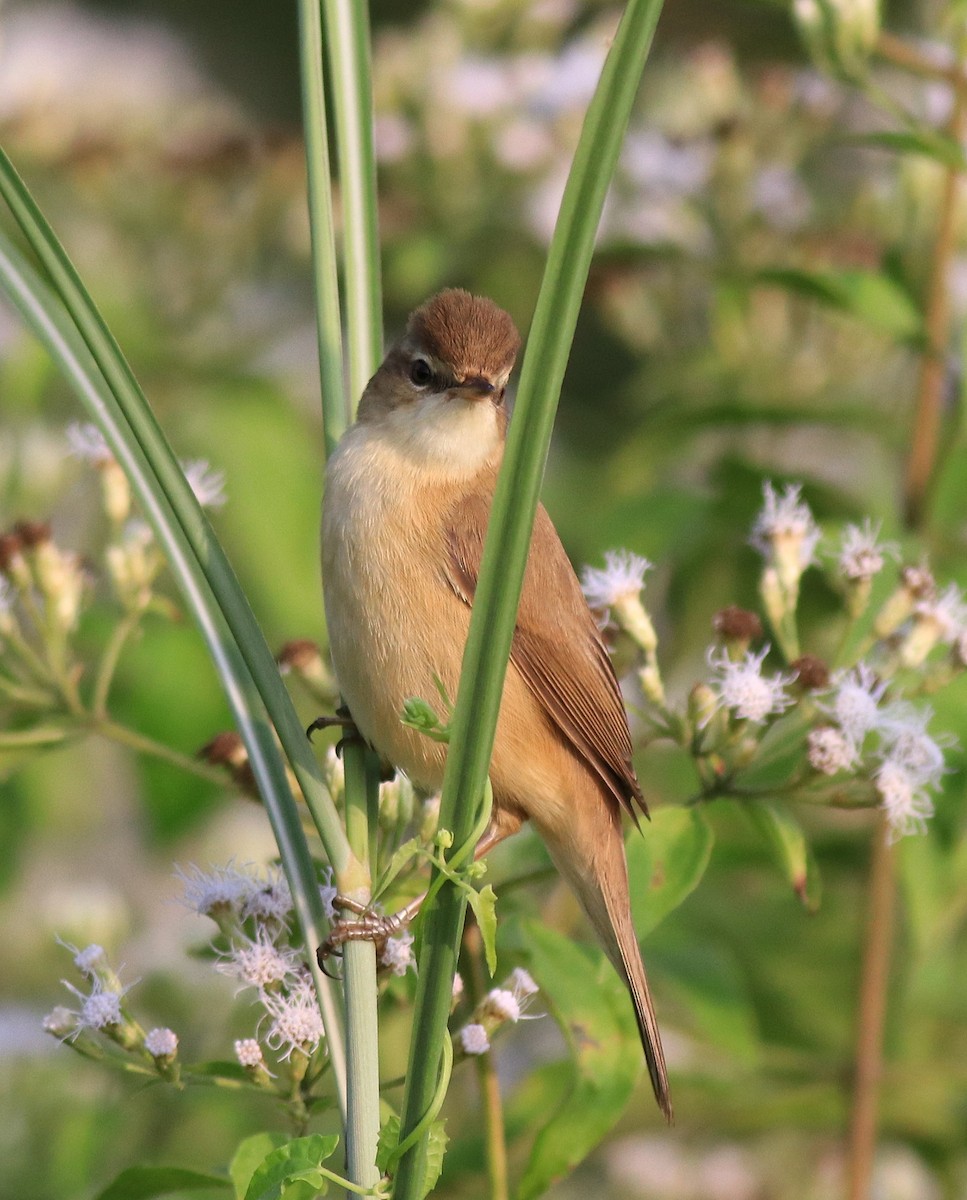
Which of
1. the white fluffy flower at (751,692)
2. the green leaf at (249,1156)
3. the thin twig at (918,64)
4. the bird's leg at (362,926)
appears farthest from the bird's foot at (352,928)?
the thin twig at (918,64)

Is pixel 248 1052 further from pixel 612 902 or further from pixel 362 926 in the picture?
pixel 612 902

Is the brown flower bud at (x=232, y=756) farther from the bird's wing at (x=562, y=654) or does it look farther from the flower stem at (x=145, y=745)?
the bird's wing at (x=562, y=654)

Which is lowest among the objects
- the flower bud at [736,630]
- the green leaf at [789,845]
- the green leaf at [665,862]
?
the green leaf at [665,862]

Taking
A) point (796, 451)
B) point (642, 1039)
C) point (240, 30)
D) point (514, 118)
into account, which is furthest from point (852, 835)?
point (240, 30)

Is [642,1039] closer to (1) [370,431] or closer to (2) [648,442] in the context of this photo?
(1) [370,431]

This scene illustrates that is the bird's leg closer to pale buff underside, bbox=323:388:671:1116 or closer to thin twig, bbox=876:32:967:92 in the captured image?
pale buff underside, bbox=323:388:671:1116

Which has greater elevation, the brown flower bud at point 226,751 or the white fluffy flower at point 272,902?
the brown flower bud at point 226,751
